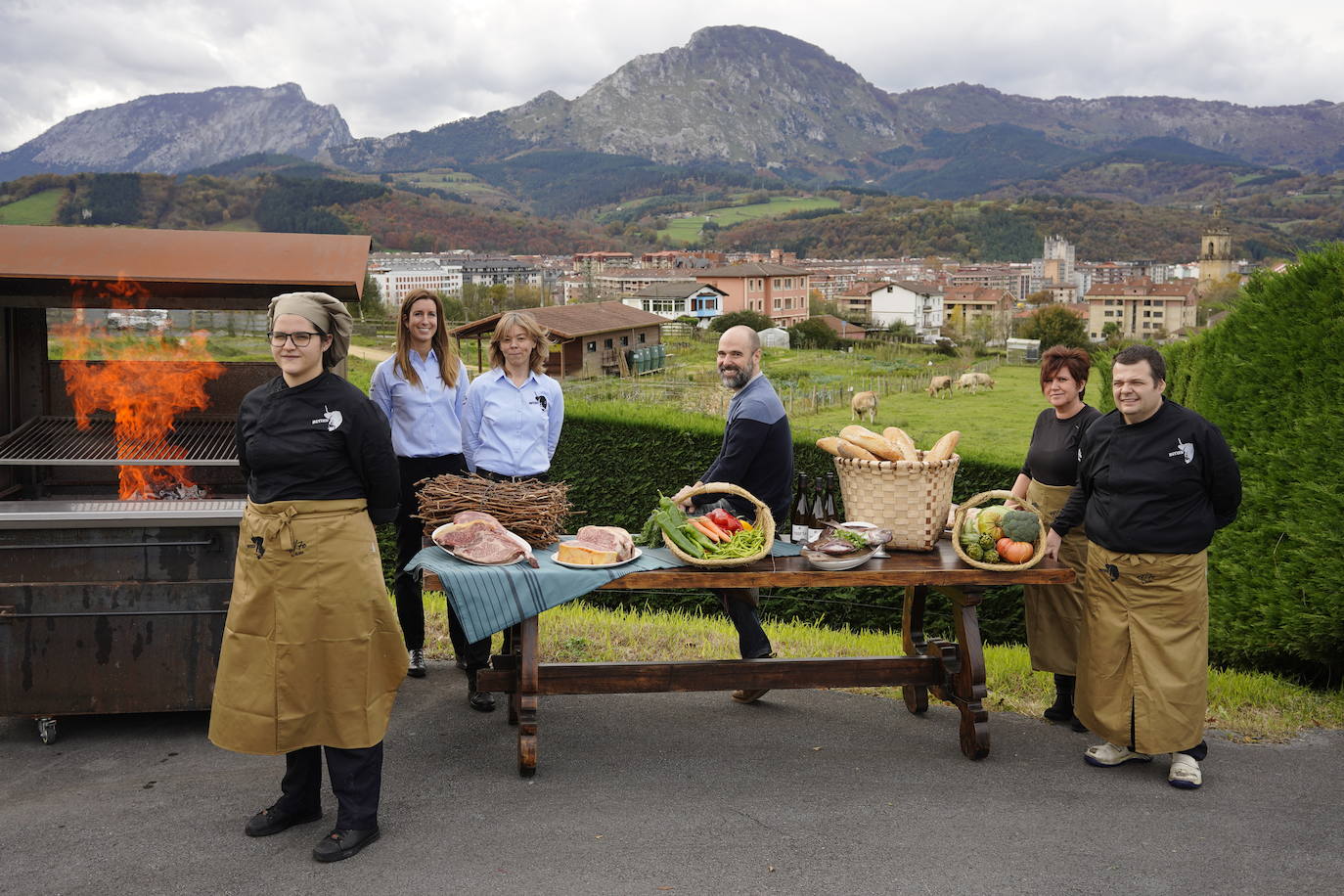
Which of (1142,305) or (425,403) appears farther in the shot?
(1142,305)

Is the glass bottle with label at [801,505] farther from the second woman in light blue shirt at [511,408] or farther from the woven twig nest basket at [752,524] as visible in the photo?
the second woman in light blue shirt at [511,408]

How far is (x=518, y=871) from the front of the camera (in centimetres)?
350

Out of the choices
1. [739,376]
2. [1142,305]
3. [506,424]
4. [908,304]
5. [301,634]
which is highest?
[908,304]

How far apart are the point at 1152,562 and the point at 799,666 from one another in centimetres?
158

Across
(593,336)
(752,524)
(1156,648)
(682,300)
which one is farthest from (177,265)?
(682,300)

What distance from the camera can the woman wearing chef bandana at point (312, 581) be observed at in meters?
3.54

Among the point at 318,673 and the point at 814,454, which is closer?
the point at 318,673

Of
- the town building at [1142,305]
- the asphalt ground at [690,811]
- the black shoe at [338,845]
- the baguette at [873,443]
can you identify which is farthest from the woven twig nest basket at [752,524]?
the town building at [1142,305]

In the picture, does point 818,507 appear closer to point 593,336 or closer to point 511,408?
point 511,408

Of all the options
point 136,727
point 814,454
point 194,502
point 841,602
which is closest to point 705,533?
point 194,502

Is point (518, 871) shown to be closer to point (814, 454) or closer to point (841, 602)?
point (841, 602)

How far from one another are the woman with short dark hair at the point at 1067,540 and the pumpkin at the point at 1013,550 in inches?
22.6

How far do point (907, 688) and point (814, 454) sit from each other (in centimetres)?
523

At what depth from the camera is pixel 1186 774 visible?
4234mm
